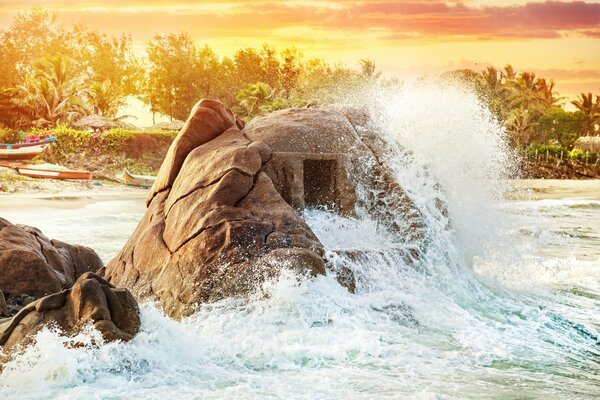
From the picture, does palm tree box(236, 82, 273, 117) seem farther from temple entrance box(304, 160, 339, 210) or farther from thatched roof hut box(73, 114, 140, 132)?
temple entrance box(304, 160, 339, 210)

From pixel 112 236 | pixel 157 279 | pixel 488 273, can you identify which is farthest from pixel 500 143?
pixel 112 236

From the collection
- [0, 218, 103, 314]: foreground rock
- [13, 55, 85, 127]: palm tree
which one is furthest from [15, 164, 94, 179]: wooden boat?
[0, 218, 103, 314]: foreground rock

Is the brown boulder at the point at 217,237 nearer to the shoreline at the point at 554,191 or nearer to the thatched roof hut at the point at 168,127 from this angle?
the thatched roof hut at the point at 168,127

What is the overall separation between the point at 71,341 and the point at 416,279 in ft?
14.1

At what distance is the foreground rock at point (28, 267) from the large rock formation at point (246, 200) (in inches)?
30.5

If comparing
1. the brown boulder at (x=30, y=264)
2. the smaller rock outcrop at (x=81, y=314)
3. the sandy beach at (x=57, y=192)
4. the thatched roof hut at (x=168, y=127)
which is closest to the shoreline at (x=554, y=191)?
the thatched roof hut at (x=168, y=127)

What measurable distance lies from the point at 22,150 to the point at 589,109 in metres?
52.7

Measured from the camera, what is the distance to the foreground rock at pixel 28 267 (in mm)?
9586

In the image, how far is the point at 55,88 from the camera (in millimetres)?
44750

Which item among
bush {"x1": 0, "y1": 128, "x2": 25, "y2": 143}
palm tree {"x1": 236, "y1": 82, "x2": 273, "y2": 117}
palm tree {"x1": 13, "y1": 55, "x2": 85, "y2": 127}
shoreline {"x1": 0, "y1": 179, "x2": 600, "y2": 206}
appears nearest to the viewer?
shoreline {"x1": 0, "y1": 179, "x2": 600, "y2": 206}

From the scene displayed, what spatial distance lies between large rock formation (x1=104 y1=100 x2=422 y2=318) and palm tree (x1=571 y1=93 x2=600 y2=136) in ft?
204

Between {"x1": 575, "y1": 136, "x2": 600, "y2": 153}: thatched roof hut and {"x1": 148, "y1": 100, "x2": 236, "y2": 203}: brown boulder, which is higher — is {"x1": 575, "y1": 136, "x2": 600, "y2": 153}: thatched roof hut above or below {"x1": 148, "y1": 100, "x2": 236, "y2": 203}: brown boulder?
below

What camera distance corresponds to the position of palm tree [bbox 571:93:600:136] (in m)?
68.2

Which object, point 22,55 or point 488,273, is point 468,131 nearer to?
point 488,273
